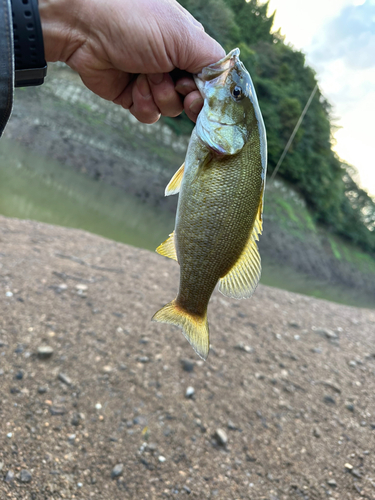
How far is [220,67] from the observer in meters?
2.03

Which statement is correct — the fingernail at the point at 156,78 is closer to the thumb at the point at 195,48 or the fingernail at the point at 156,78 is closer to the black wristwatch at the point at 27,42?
the thumb at the point at 195,48

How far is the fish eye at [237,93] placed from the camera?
74.9 inches

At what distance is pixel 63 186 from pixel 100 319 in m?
11.0

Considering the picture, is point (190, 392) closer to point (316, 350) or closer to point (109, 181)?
point (316, 350)

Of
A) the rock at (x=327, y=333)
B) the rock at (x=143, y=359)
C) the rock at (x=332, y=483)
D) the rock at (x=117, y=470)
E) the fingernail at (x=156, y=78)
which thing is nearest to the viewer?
the fingernail at (x=156, y=78)

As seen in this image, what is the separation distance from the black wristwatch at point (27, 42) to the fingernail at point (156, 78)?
2.28 feet

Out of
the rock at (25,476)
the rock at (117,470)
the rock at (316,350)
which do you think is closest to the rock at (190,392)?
the rock at (117,470)

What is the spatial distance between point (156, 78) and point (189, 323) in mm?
1650

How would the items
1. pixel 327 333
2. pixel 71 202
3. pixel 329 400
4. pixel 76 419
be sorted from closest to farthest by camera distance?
pixel 76 419
pixel 329 400
pixel 327 333
pixel 71 202

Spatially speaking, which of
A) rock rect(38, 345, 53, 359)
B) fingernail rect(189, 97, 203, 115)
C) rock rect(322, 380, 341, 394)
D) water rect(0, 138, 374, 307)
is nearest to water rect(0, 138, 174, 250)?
water rect(0, 138, 374, 307)

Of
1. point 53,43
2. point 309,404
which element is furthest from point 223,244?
point 309,404

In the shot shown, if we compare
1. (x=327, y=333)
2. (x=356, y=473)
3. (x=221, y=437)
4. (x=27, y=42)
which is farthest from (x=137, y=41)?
(x=327, y=333)

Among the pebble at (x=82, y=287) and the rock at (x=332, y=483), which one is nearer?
the rock at (x=332, y=483)

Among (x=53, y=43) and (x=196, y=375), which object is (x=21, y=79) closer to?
(x=53, y=43)
